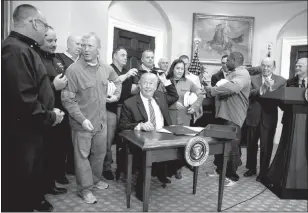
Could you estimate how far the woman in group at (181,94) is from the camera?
166 inches

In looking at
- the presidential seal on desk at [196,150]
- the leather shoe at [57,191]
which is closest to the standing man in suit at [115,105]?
the leather shoe at [57,191]

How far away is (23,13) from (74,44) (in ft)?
5.66

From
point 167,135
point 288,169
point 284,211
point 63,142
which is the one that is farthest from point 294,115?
point 63,142

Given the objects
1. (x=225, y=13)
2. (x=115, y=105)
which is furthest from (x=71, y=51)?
(x=225, y=13)

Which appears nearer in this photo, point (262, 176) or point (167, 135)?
point (167, 135)

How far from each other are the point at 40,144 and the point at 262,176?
3.17m

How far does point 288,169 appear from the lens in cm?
354

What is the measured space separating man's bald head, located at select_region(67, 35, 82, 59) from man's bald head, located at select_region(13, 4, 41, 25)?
168 cm

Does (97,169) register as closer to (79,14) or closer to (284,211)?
(284,211)

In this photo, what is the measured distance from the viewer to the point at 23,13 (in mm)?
2150

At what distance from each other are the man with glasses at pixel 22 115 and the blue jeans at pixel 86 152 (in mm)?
945

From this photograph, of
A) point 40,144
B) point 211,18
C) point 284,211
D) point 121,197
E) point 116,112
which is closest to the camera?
point 40,144

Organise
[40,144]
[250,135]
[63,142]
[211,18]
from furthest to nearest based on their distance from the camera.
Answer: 1. [211,18]
2. [250,135]
3. [63,142]
4. [40,144]

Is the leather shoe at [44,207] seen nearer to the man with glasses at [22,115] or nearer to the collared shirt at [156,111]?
the man with glasses at [22,115]
